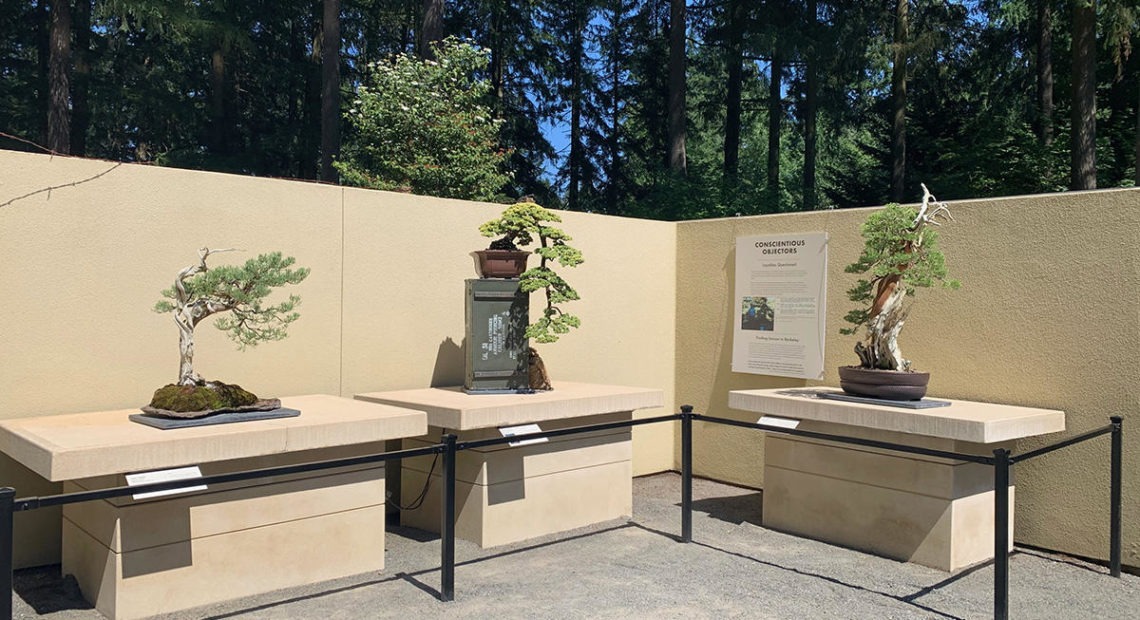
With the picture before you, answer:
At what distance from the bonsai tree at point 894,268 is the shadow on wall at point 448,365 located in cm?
285

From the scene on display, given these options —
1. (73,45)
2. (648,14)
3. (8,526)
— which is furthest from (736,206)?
(8,526)

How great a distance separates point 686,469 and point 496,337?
155 centimetres

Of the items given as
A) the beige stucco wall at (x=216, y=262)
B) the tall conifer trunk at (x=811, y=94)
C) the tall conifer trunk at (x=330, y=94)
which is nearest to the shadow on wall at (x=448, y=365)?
the beige stucco wall at (x=216, y=262)

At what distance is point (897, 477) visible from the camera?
513 centimetres

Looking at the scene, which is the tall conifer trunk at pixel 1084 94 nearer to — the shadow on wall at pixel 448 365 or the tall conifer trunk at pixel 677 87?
the tall conifer trunk at pixel 677 87

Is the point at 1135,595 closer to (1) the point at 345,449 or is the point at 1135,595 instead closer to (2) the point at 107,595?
(1) the point at 345,449

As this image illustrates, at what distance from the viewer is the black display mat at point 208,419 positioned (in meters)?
4.05

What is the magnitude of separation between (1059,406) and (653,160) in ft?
51.7

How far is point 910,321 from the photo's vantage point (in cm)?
607

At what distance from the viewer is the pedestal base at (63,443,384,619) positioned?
379 cm

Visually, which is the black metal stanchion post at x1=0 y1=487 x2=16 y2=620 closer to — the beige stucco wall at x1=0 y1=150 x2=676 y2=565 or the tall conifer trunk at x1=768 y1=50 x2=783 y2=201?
the beige stucco wall at x1=0 y1=150 x2=676 y2=565

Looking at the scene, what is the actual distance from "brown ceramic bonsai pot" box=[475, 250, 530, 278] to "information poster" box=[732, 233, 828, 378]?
2.22 metres

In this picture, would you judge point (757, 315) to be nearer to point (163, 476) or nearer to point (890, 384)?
point (890, 384)

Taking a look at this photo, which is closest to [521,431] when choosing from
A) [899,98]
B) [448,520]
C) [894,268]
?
[448,520]
